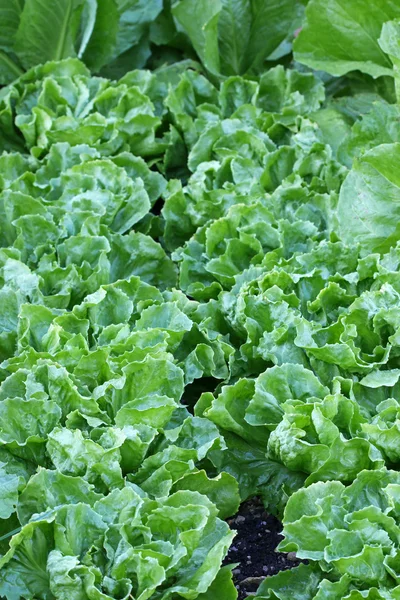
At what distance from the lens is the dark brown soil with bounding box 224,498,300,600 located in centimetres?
271

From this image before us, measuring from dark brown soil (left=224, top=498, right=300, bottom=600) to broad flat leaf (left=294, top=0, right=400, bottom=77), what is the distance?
234 cm

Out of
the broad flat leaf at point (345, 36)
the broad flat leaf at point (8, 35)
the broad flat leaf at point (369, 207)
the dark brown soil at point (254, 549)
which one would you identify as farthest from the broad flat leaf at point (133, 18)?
the dark brown soil at point (254, 549)

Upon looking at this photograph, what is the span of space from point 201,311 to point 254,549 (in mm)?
858

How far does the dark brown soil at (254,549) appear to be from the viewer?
271cm

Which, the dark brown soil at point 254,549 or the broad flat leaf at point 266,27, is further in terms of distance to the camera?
the broad flat leaf at point 266,27

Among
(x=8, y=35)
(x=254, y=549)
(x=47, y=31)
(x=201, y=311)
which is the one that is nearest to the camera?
(x=254, y=549)

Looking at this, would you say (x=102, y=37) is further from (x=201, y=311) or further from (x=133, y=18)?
(x=201, y=311)

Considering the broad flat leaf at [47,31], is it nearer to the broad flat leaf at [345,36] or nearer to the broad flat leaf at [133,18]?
the broad flat leaf at [133,18]

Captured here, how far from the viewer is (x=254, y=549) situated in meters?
2.82

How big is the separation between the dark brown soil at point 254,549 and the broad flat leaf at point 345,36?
234cm

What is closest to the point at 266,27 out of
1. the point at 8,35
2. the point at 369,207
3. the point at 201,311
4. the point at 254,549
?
the point at 8,35

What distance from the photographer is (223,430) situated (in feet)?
9.30

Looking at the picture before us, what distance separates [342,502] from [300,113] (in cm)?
253

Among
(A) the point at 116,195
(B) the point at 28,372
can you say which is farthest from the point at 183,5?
(B) the point at 28,372
